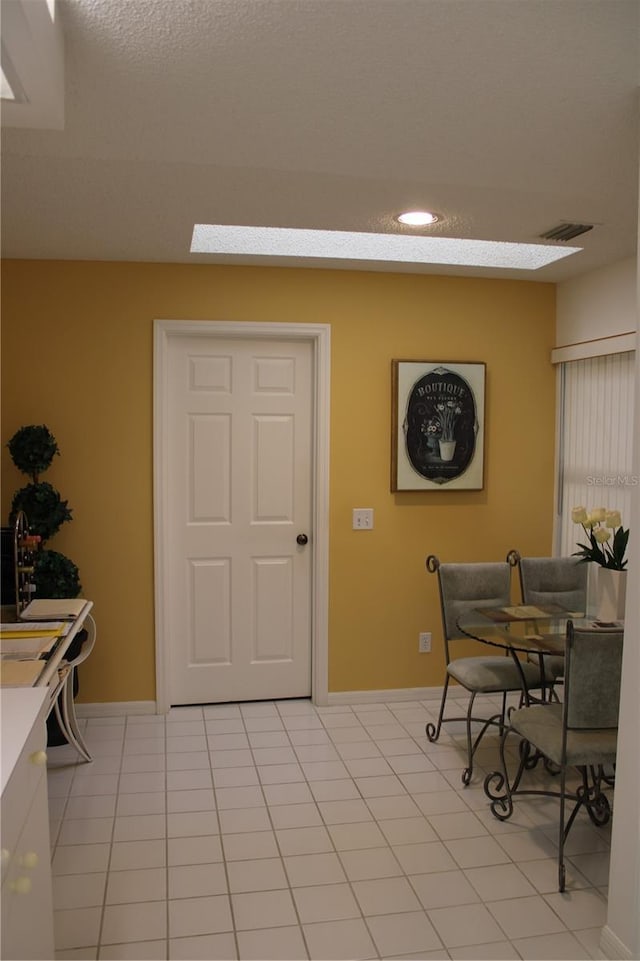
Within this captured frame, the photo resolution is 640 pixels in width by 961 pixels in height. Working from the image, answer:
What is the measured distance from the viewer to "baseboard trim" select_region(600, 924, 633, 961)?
2177mm

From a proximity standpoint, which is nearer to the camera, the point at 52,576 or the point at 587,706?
the point at 587,706

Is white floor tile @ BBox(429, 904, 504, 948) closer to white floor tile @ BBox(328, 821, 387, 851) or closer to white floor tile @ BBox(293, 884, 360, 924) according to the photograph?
white floor tile @ BBox(293, 884, 360, 924)

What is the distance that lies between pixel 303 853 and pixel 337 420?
2.25 metres

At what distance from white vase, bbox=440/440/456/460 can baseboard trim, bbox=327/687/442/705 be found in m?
1.36

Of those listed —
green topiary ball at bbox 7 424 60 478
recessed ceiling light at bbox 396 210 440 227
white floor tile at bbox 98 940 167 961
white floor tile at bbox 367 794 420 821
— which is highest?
recessed ceiling light at bbox 396 210 440 227

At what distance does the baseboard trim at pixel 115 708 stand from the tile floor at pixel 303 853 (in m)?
0.14

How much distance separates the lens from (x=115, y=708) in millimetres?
4125

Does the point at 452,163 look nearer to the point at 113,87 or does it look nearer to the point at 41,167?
the point at 113,87

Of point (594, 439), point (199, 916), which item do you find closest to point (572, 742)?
point (199, 916)

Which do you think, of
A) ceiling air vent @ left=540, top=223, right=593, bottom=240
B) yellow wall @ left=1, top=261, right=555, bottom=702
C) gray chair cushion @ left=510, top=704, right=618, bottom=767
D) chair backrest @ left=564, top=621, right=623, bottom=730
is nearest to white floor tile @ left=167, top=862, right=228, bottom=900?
gray chair cushion @ left=510, top=704, right=618, bottom=767

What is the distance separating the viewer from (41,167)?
2.56m

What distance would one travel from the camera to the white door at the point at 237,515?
13.9 feet

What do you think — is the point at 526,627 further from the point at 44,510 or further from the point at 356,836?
the point at 44,510
